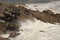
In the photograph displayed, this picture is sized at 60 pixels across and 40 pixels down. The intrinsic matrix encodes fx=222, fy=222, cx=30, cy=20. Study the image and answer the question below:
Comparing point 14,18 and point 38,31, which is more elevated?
point 14,18

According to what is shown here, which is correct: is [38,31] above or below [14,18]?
below

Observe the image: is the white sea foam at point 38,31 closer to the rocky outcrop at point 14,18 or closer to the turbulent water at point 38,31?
the turbulent water at point 38,31

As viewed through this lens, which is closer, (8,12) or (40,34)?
(40,34)

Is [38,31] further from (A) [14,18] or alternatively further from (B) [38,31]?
(A) [14,18]

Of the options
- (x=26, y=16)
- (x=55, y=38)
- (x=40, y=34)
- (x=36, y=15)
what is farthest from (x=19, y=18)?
(x=55, y=38)

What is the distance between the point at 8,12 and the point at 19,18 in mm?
814

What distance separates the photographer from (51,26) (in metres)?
13.2

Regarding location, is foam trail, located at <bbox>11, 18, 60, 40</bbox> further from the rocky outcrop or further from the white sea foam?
the rocky outcrop

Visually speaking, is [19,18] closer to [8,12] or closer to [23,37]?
[8,12]

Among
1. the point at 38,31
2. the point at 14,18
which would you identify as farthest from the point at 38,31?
the point at 14,18

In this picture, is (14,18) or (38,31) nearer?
(38,31)

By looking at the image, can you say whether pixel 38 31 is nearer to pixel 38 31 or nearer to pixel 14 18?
pixel 38 31

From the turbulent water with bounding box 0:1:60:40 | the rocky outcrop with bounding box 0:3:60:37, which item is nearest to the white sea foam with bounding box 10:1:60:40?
the turbulent water with bounding box 0:1:60:40

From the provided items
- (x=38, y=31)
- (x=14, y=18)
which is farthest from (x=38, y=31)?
(x=14, y=18)
